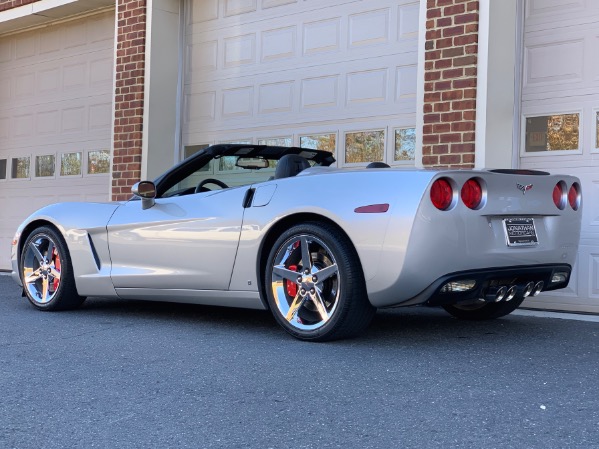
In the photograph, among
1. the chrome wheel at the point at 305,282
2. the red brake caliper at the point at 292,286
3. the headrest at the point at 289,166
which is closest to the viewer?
the chrome wheel at the point at 305,282

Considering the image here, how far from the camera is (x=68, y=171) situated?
1123 cm

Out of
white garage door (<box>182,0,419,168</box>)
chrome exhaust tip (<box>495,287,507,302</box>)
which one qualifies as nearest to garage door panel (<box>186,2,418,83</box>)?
white garage door (<box>182,0,419,168</box>)

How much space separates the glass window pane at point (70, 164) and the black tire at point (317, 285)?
6.88m

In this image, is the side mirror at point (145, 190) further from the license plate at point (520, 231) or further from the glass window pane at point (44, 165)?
the glass window pane at point (44, 165)

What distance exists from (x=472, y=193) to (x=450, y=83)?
2.78 meters

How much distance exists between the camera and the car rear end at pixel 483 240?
4.27 metres

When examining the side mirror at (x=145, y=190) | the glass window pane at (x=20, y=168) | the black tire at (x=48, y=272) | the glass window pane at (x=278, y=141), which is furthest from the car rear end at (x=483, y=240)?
the glass window pane at (x=20, y=168)

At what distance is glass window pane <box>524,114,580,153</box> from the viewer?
22.2 feet

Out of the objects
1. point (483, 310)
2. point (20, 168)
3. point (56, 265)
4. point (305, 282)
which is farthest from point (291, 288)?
point (20, 168)

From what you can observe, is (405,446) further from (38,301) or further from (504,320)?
(38,301)

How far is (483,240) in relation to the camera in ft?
14.5

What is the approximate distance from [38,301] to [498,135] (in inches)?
155

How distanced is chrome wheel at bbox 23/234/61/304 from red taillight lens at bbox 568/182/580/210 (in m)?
3.68

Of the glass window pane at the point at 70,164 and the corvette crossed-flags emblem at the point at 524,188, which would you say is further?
the glass window pane at the point at 70,164
